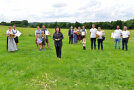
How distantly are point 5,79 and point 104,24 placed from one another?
7765 centimetres

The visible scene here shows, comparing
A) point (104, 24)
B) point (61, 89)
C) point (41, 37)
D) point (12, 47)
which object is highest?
point (104, 24)

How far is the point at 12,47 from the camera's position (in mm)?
10984

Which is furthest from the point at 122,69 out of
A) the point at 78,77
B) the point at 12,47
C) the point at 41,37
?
the point at 12,47

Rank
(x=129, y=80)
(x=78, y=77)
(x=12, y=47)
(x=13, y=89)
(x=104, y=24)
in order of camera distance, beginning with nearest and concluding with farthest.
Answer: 1. (x=13, y=89)
2. (x=129, y=80)
3. (x=78, y=77)
4. (x=12, y=47)
5. (x=104, y=24)

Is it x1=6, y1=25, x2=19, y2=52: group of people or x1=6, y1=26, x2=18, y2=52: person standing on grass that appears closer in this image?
x1=6, y1=25, x2=19, y2=52: group of people

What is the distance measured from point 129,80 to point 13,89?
4.29 metres

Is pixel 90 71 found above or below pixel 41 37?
below

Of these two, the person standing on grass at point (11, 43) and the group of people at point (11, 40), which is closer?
the group of people at point (11, 40)

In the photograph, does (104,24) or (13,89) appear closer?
(13,89)

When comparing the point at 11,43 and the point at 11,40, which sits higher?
the point at 11,40

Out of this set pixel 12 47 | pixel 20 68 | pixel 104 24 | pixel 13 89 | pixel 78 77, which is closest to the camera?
pixel 13 89

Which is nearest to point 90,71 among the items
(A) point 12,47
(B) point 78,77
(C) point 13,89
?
(B) point 78,77

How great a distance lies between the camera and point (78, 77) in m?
5.70

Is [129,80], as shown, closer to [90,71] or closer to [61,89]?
[90,71]
